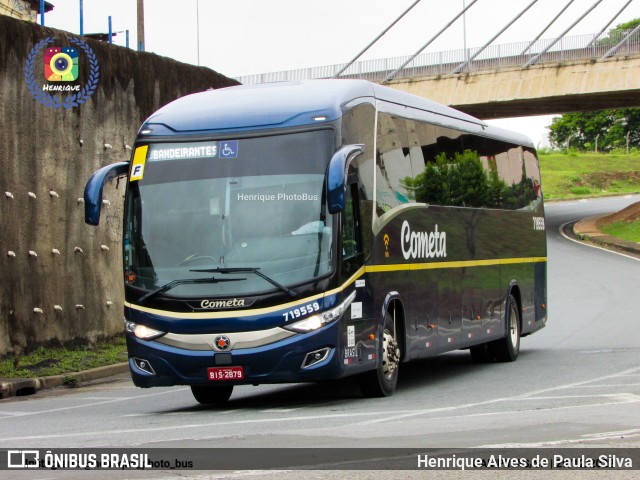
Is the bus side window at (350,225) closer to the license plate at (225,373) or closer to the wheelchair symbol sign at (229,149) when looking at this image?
the wheelchair symbol sign at (229,149)

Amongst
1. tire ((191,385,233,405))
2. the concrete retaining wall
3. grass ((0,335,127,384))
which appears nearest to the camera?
tire ((191,385,233,405))

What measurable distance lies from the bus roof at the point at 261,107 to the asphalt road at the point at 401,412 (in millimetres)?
3135

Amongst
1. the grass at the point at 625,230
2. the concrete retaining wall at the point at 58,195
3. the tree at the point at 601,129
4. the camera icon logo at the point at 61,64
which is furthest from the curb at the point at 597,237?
the tree at the point at 601,129

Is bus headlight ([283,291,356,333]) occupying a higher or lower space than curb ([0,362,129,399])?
higher

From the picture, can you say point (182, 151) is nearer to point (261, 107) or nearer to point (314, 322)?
point (261, 107)

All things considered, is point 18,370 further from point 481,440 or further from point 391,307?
point 481,440

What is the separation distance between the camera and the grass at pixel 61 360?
19391 mm

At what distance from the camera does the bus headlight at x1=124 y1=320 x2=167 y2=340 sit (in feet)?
42.9

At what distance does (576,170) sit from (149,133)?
77.8 m

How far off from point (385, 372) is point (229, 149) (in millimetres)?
3224

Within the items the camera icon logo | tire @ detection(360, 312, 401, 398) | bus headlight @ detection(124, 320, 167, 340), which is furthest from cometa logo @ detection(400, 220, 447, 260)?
the camera icon logo

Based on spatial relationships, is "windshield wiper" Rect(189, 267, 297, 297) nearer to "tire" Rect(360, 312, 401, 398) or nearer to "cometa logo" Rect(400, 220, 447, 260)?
"tire" Rect(360, 312, 401, 398)

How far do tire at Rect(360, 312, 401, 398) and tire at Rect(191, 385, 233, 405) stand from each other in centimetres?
181

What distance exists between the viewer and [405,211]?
15219 millimetres
